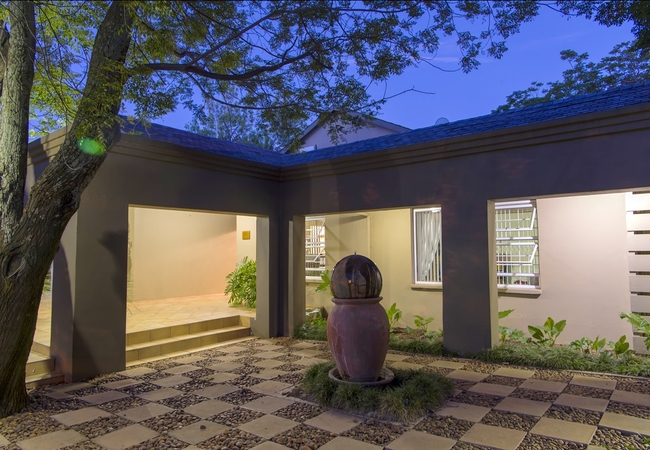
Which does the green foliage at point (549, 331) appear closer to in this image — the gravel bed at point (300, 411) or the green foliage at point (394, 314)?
the green foliage at point (394, 314)

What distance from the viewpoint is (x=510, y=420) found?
407cm

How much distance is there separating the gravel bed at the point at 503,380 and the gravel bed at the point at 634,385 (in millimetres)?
1047

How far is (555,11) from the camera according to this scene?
12.5 feet

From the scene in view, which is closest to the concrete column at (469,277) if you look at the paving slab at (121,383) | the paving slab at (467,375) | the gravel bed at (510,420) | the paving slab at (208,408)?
the paving slab at (467,375)

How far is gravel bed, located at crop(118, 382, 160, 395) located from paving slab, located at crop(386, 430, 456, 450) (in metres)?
3.07

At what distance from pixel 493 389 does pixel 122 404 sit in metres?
4.07

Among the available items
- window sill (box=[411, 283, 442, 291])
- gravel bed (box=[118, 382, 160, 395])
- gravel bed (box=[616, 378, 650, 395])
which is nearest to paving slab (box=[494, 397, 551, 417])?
gravel bed (box=[616, 378, 650, 395])

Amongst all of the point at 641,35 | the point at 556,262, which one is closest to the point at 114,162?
the point at 641,35

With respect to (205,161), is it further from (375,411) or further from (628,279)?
(628,279)

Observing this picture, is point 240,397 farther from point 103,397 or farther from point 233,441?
point 103,397

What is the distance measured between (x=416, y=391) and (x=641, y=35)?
15.2ft

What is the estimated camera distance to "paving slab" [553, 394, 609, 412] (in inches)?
171

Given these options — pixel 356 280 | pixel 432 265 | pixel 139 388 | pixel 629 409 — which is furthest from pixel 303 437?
pixel 432 265

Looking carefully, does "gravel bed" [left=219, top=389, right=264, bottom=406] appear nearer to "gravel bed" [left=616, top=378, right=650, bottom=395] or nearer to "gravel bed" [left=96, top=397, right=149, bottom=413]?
"gravel bed" [left=96, top=397, right=149, bottom=413]
